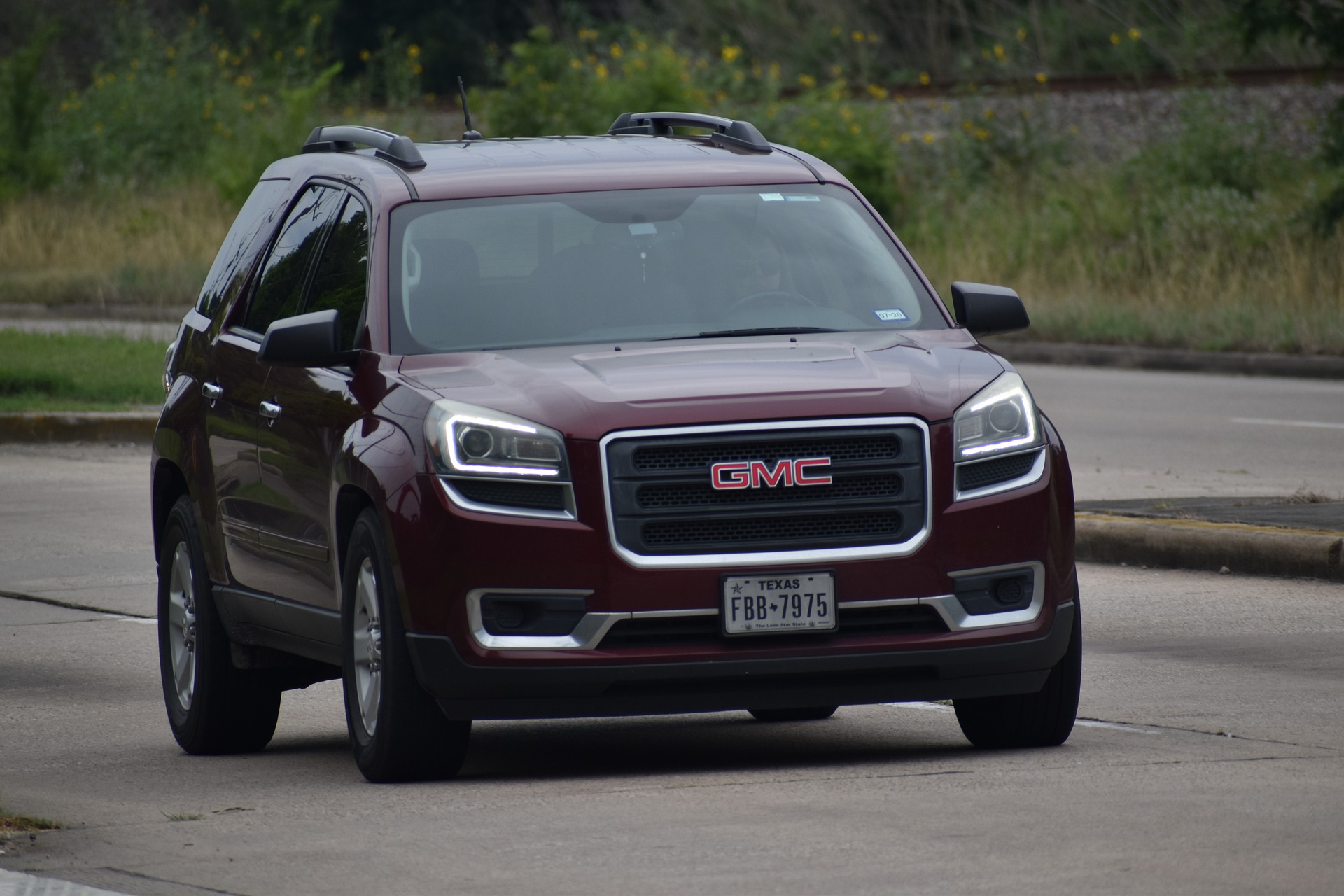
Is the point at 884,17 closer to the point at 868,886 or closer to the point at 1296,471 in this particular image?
the point at 1296,471

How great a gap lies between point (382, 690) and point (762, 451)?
46.3 inches

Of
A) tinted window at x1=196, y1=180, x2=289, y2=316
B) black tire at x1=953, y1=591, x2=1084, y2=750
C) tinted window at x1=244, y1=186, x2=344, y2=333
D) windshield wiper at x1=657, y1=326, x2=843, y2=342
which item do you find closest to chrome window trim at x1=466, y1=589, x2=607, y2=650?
windshield wiper at x1=657, y1=326, x2=843, y2=342

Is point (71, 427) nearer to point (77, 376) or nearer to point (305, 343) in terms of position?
point (77, 376)

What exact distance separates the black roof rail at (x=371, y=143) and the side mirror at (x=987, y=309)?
170 cm

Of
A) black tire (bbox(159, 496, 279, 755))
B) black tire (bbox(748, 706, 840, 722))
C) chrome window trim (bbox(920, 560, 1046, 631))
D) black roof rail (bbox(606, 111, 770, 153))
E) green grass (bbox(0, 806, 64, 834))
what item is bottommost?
black tire (bbox(748, 706, 840, 722))

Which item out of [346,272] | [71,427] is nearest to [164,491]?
[346,272]

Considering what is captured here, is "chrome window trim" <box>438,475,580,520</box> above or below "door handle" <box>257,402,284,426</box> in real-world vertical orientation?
above

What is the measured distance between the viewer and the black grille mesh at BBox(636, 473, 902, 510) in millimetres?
6484

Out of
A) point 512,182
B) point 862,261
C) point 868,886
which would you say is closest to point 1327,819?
point 868,886

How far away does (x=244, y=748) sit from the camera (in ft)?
25.9

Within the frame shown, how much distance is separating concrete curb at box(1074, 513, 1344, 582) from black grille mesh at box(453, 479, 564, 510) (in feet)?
16.3

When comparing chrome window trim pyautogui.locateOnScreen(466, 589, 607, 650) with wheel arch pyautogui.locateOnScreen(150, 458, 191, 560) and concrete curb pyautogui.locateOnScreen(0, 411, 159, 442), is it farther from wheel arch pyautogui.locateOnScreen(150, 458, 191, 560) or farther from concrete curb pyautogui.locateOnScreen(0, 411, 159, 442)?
concrete curb pyautogui.locateOnScreen(0, 411, 159, 442)

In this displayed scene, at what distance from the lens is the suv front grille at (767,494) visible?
6.48 m

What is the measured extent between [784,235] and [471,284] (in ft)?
3.21
